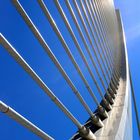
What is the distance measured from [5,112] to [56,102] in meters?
0.98

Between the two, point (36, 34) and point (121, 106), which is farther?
point (121, 106)

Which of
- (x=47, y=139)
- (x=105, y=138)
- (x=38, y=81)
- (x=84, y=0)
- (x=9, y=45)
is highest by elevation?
(x=9, y=45)

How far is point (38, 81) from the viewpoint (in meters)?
3.02

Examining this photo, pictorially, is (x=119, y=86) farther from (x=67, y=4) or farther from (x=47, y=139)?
(x=47, y=139)

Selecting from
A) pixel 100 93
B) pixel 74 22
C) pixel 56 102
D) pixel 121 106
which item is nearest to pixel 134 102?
pixel 121 106

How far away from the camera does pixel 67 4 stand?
14.4 feet

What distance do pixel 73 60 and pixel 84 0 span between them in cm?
206

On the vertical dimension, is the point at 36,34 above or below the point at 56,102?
above

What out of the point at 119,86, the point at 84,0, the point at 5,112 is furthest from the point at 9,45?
the point at 119,86

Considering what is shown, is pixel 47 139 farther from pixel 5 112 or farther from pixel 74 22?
pixel 74 22

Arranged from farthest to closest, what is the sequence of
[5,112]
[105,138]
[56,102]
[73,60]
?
[105,138], [73,60], [56,102], [5,112]

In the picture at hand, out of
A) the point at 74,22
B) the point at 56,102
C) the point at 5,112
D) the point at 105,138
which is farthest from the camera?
the point at 105,138

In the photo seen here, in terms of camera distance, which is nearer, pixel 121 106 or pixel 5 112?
pixel 5 112

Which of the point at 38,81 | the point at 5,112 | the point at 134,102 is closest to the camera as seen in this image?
the point at 5,112
